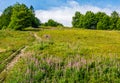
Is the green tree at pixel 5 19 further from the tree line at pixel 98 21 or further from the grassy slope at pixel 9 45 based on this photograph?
the grassy slope at pixel 9 45

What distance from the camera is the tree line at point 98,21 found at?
486 feet

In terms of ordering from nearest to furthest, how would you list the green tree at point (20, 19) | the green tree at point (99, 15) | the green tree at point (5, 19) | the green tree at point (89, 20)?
the green tree at point (20, 19) < the green tree at point (5, 19) < the green tree at point (89, 20) < the green tree at point (99, 15)

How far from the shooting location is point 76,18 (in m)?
175

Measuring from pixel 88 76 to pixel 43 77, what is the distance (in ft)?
8.97

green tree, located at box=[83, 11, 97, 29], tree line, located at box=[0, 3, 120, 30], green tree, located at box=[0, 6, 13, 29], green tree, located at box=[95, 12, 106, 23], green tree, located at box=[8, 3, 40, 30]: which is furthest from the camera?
green tree, located at box=[95, 12, 106, 23]

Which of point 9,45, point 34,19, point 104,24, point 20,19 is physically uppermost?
point 20,19

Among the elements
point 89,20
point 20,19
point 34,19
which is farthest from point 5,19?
point 89,20

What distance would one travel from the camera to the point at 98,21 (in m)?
156

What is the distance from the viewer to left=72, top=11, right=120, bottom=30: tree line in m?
148

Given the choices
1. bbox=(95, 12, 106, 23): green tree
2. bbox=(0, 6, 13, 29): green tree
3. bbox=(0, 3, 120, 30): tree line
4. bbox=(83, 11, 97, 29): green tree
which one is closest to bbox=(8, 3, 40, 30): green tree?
bbox=(0, 3, 120, 30): tree line

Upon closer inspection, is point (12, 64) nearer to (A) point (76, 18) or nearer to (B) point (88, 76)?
(B) point (88, 76)

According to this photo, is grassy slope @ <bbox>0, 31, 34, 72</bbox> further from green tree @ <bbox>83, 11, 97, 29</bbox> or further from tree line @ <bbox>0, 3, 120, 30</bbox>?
green tree @ <bbox>83, 11, 97, 29</bbox>

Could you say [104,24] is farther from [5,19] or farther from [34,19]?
[5,19]

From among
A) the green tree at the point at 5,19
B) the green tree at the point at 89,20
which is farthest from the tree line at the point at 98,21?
the green tree at the point at 5,19
